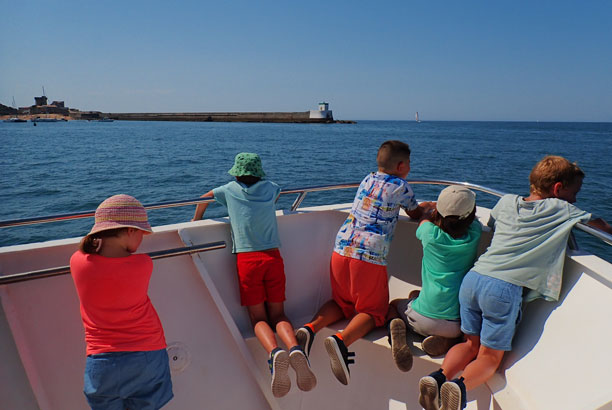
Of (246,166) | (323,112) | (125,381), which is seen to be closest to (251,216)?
(246,166)

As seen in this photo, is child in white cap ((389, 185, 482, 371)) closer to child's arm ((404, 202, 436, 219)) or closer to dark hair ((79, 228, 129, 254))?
child's arm ((404, 202, 436, 219))

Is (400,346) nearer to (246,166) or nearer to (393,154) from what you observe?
(393,154)

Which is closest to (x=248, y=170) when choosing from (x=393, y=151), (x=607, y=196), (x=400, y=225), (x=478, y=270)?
(x=393, y=151)

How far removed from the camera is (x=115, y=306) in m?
1.64

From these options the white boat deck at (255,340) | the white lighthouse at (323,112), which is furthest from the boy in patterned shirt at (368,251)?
the white lighthouse at (323,112)

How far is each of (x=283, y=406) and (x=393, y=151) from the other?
5.84 feet

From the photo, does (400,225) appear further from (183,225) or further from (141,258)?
(141,258)

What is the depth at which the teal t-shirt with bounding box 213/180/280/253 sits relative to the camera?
8.40 feet

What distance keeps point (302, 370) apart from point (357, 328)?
45 centimetres

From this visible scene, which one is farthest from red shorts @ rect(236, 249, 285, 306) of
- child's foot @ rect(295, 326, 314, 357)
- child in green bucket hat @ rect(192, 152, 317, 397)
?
child's foot @ rect(295, 326, 314, 357)

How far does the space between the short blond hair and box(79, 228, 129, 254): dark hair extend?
81.9 inches

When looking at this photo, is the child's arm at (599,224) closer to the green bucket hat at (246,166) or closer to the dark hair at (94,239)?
the green bucket hat at (246,166)

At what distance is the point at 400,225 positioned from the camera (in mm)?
3086

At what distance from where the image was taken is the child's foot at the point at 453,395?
1.81m
